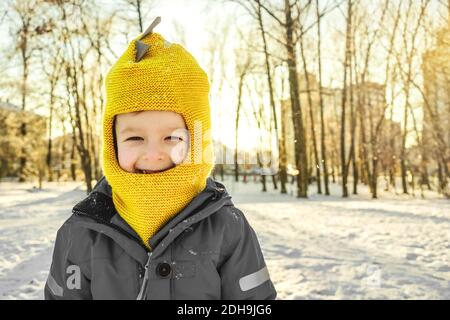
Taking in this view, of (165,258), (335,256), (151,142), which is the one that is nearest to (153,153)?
(151,142)

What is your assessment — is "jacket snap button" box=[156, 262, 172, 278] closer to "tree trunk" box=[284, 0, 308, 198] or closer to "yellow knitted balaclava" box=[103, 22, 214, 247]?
"yellow knitted balaclava" box=[103, 22, 214, 247]

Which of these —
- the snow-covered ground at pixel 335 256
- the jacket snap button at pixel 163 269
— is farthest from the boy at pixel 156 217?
the snow-covered ground at pixel 335 256

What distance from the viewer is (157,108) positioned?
170 cm

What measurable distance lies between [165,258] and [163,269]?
0.15 feet

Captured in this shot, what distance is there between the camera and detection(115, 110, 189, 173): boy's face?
1.67 m

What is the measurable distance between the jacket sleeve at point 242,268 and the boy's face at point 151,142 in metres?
0.38

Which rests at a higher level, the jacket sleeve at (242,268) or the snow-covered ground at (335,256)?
the jacket sleeve at (242,268)

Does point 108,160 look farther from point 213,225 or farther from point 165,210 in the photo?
point 213,225

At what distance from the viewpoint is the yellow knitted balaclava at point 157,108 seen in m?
1.66

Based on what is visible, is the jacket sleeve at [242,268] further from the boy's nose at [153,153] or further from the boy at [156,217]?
the boy's nose at [153,153]

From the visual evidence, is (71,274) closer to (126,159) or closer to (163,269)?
(163,269)
